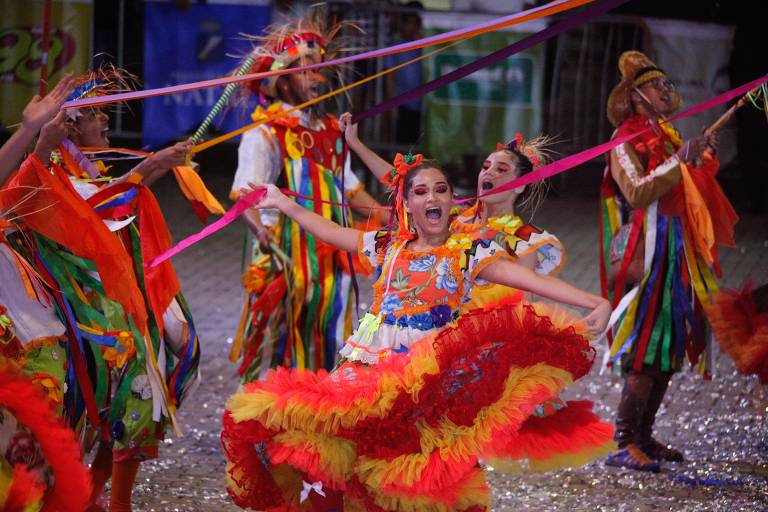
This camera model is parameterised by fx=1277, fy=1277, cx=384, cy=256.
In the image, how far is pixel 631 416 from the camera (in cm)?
595

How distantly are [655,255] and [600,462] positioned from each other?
100cm

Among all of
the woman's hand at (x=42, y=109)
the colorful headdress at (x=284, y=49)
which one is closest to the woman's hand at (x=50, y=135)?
the woman's hand at (x=42, y=109)

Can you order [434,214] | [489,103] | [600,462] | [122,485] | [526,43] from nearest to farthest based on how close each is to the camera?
[434,214] → [526,43] → [122,485] → [600,462] → [489,103]

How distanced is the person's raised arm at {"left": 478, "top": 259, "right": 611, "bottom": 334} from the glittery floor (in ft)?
4.27

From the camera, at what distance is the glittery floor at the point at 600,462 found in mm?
5312

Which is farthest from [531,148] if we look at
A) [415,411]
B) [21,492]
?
[21,492]

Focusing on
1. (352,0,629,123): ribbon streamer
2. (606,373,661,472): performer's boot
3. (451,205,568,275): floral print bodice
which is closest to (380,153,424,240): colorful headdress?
(352,0,629,123): ribbon streamer

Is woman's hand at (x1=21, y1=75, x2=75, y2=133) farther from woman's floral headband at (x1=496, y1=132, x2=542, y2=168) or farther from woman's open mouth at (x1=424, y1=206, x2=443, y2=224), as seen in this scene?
woman's floral headband at (x1=496, y1=132, x2=542, y2=168)

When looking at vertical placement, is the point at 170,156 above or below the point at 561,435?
above

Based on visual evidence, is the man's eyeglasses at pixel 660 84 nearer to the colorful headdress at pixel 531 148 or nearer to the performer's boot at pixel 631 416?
the colorful headdress at pixel 531 148

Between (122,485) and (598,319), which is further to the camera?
(122,485)

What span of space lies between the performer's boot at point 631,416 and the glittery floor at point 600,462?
0.09 metres

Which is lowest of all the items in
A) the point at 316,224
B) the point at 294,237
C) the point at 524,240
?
the point at 294,237

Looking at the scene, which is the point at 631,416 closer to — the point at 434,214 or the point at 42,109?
the point at 434,214
